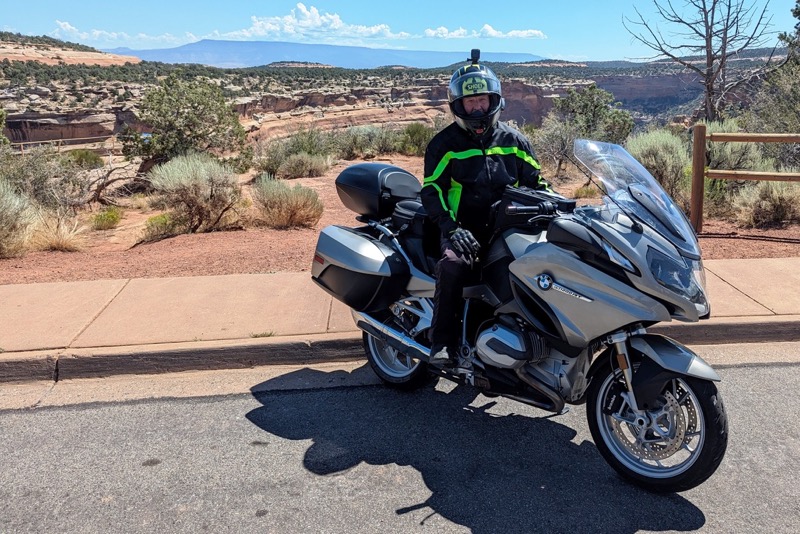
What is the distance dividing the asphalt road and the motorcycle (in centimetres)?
32

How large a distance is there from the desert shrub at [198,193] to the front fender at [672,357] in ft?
24.6

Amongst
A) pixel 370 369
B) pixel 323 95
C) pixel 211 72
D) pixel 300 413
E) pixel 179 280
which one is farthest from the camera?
pixel 211 72

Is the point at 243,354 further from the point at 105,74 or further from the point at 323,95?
the point at 105,74

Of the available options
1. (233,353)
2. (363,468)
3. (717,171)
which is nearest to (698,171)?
(717,171)

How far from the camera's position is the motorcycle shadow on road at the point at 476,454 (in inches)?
131

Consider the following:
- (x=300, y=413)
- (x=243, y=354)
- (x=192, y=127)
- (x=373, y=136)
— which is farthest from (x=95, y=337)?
(x=373, y=136)

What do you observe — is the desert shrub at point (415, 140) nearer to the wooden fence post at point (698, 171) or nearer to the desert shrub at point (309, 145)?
the desert shrub at point (309, 145)

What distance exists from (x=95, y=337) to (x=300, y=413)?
2.04 meters

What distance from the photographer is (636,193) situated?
3377 millimetres

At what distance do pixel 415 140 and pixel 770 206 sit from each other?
48.0ft

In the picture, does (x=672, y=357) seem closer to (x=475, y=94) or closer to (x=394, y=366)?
(x=475, y=94)

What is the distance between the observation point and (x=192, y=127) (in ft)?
56.0

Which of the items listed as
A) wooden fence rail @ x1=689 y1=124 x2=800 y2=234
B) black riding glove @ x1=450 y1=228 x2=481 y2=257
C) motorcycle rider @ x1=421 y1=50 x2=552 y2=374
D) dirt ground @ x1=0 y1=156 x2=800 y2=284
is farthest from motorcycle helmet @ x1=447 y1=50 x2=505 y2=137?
wooden fence rail @ x1=689 y1=124 x2=800 y2=234

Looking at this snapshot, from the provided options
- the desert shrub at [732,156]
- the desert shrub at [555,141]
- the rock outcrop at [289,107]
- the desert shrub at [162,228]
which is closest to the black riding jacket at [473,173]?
the desert shrub at [162,228]
